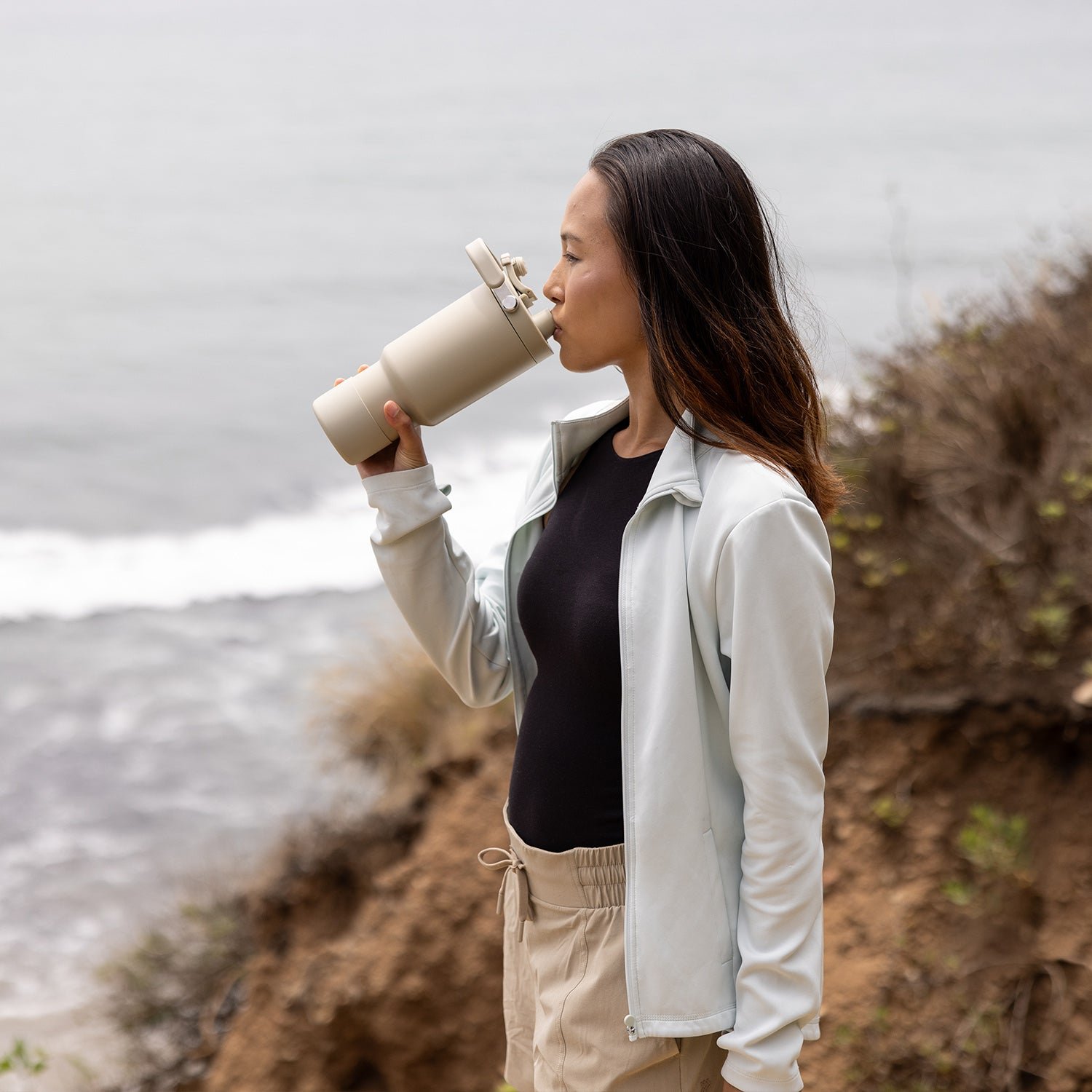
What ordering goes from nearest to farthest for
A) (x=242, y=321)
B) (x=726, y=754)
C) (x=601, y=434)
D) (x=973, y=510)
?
1. (x=726, y=754)
2. (x=601, y=434)
3. (x=973, y=510)
4. (x=242, y=321)

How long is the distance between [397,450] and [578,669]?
0.39m

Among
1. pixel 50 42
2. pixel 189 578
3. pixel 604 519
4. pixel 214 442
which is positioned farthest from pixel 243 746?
pixel 50 42

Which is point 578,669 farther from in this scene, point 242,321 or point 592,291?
point 242,321

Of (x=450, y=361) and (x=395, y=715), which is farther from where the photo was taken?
(x=395, y=715)

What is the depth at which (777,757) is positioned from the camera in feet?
4.27

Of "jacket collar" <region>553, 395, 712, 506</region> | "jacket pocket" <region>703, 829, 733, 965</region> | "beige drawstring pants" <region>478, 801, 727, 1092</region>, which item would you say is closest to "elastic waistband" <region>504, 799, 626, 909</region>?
"beige drawstring pants" <region>478, 801, 727, 1092</region>

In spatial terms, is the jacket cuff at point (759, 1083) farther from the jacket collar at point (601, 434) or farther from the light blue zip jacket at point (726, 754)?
the jacket collar at point (601, 434)

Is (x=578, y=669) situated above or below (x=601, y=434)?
below

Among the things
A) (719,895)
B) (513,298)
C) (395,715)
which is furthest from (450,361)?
(395,715)

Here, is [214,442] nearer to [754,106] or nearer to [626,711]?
[754,106]

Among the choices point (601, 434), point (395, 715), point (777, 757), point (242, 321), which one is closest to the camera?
point (777, 757)

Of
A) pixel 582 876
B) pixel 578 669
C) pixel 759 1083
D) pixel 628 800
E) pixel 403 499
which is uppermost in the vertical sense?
pixel 403 499

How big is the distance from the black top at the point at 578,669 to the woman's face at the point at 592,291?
17 centimetres

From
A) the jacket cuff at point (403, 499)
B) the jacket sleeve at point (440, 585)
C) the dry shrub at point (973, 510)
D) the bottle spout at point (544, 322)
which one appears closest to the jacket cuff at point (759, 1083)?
the jacket sleeve at point (440, 585)
